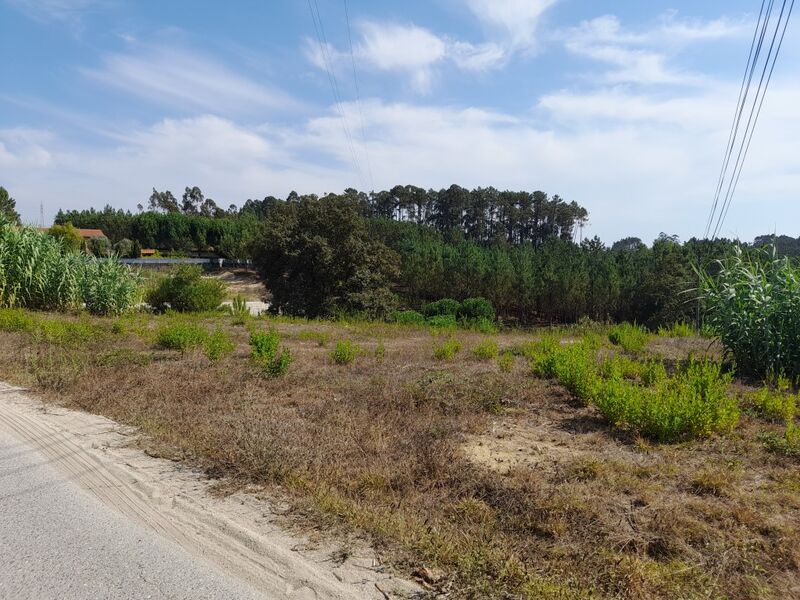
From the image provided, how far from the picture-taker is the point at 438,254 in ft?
180

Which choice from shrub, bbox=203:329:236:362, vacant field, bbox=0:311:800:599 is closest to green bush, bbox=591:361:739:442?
vacant field, bbox=0:311:800:599

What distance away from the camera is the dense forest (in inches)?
1000

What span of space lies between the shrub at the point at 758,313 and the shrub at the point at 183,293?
15550mm

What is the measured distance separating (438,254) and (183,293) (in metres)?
38.1

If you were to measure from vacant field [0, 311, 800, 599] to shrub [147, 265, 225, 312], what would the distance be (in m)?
10.7

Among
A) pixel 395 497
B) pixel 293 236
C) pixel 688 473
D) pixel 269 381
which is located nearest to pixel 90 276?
pixel 269 381

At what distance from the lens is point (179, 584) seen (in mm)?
2748

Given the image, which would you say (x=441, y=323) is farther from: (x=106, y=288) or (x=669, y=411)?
(x=669, y=411)

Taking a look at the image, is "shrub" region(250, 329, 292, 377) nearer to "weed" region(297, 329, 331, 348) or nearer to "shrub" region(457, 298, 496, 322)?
"weed" region(297, 329, 331, 348)

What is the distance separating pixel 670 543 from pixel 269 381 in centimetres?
515

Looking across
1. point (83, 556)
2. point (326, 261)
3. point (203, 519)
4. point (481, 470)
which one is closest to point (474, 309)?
point (326, 261)

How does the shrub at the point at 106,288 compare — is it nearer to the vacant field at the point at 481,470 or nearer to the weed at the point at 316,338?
the weed at the point at 316,338

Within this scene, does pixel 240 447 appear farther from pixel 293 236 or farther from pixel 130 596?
pixel 293 236

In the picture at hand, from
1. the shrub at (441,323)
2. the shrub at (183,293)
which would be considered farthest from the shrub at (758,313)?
the shrub at (183,293)
